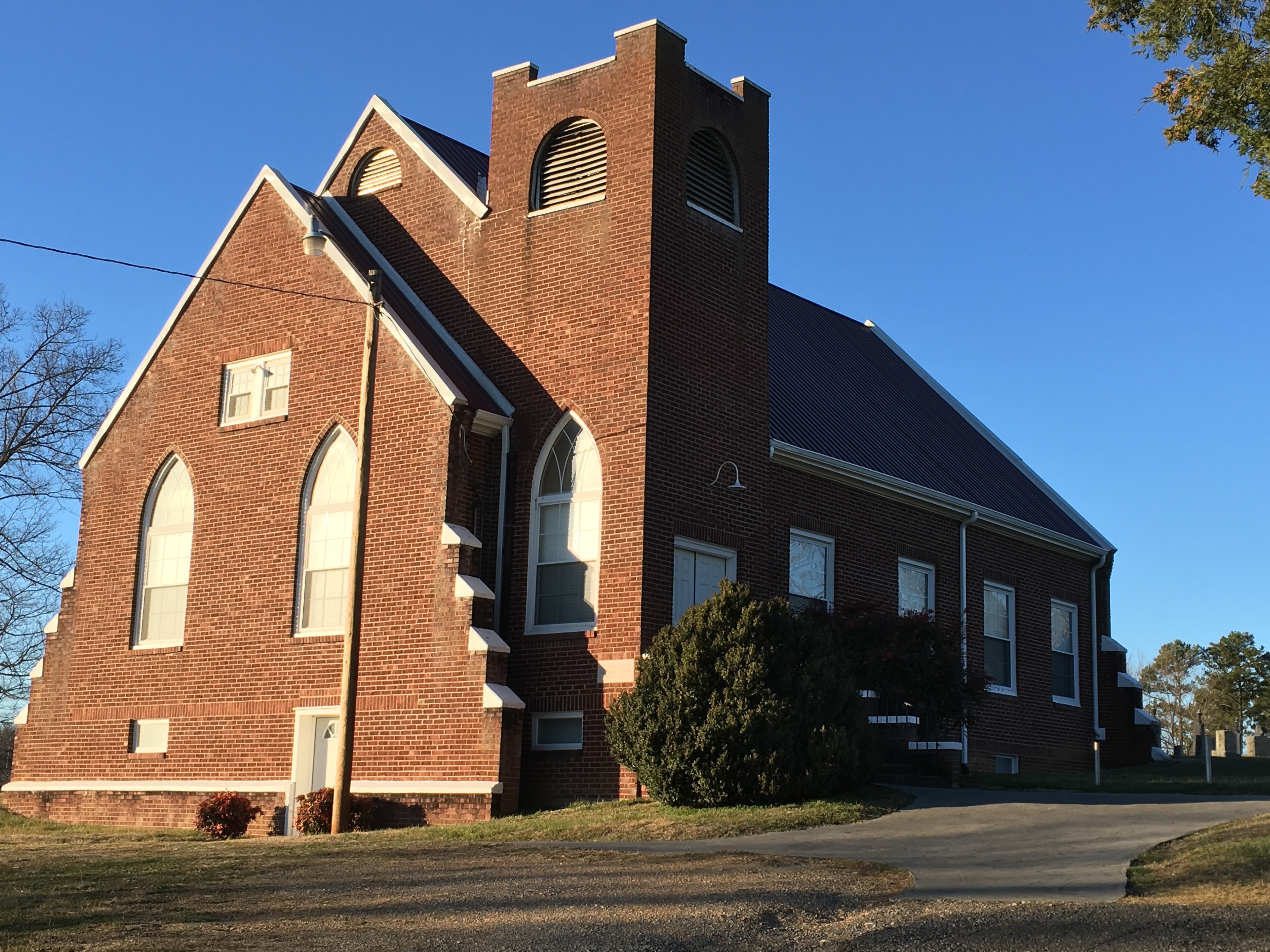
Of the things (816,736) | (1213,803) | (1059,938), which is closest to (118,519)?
(816,736)

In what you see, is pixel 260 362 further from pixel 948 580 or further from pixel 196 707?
pixel 948 580

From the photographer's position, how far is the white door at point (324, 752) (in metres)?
20.6

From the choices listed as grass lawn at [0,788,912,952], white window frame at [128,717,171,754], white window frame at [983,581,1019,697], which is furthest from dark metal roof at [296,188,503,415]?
white window frame at [983,581,1019,697]

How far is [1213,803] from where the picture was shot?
1670 cm

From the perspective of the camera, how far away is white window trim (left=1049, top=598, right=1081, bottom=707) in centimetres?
2906

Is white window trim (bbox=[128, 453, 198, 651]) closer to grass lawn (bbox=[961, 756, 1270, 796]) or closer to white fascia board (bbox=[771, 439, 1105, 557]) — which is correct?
white fascia board (bbox=[771, 439, 1105, 557])

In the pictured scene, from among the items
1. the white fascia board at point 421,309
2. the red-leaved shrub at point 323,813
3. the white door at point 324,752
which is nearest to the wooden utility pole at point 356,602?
the red-leaved shrub at point 323,813

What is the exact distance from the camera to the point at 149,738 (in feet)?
74.8

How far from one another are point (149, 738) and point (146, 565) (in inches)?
109

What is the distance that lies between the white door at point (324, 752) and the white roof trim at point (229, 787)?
0.43 meters

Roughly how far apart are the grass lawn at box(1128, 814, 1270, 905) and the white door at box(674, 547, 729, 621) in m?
8.08

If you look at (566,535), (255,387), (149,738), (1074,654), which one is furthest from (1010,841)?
(1074,654)

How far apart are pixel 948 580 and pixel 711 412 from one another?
7640 millimetres

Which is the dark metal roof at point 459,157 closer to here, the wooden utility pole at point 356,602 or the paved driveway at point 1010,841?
the wooden utility pole at point 356,602
